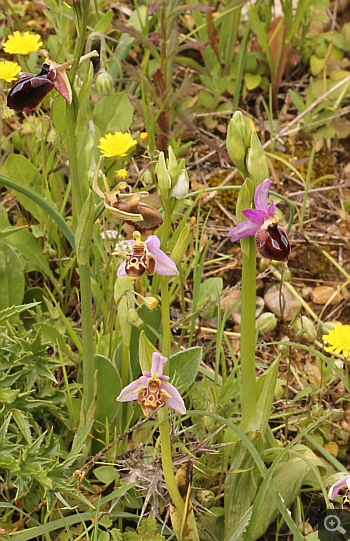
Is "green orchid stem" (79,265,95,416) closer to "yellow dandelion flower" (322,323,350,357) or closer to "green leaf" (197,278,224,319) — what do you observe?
"green leaf" (197,278,224,319)

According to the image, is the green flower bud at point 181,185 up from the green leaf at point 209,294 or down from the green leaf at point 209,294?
up

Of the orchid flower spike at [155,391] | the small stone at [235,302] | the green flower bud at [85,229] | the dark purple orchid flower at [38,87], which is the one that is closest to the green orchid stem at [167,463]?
the orchid flower spike at [155,391]

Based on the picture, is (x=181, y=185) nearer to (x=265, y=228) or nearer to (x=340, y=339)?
(x=265, y=228)

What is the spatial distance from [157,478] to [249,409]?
0.33m

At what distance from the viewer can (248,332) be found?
141 cm

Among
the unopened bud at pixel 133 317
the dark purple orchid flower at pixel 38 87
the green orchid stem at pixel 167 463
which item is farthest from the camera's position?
the unopened bud at pixel 133 317

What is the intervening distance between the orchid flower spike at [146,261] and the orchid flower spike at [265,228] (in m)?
0.18

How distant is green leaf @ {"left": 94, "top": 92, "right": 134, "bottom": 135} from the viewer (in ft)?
8.59

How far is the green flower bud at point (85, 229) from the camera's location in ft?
4.31

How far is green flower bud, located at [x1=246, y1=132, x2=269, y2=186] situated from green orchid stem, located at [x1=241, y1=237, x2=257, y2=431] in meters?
0.15

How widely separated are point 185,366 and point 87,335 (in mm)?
408

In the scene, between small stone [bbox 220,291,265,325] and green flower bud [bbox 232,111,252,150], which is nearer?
green flower bud [bbox 232,111,252,150]

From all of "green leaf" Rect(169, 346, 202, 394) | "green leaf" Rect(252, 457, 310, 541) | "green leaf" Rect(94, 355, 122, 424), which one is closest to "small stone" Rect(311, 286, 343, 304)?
"green leaf" Rect(169, 346, 202, 394)

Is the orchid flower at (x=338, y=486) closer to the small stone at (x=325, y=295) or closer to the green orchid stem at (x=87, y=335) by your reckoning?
the green orchid stem at (x=87, y=335)
